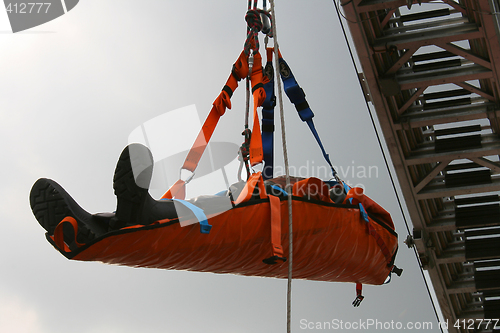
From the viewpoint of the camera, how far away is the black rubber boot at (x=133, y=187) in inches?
74.4

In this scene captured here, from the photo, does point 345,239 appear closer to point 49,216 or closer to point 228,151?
point 228,151

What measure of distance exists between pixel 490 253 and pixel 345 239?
273cm

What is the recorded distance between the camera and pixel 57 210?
6.34 feet

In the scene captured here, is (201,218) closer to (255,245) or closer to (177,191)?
(255,245)

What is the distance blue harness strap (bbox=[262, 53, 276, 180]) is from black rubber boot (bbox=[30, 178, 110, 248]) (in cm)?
112

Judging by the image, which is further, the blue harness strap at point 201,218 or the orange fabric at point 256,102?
the orange fabric at point 256,102

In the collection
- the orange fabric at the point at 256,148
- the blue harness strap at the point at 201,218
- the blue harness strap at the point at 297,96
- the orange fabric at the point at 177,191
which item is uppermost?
the blue harness strap at the point at 297,96

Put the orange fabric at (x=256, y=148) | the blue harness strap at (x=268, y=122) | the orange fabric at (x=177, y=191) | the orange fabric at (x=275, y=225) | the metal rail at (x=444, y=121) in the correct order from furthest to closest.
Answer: the metal rail at (x=444, y=121), the blue harness strap at (x=268, y=122), the orange fabric at (x=177, y=191), the orange fabric at (x=256, y=148), the orange fabric at (x=275, y=225)

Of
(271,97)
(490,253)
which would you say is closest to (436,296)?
(490,253)

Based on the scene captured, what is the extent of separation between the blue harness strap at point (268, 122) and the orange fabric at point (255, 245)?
1.60 feet

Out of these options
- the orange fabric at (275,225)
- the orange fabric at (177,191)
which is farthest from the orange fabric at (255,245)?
the orange fabric at (177,191)

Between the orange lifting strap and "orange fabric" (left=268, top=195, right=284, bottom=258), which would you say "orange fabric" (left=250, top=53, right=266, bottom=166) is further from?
"orange fabric" (left=268, top=195, right=284, bottom=258)

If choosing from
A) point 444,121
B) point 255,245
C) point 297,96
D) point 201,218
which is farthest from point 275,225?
point 444,121

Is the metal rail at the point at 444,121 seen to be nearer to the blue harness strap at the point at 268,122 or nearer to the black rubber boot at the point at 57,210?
the blue harness strap at the point at 268,122
